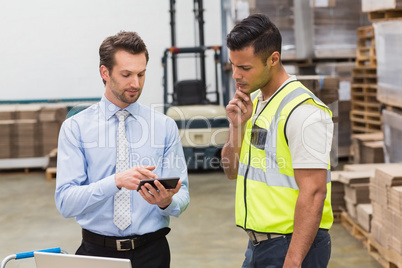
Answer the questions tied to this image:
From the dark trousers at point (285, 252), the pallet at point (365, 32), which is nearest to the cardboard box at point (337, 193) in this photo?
the pallet at point (365, 32)

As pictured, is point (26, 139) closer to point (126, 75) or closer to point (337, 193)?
point (337, 193)

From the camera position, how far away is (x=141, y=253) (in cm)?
281

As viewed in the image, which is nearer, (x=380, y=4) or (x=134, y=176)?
(x=134, y=176)

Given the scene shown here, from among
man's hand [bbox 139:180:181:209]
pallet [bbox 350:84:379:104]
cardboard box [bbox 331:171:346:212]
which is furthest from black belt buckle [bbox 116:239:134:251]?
pallet [bbox 350:84:379:104]

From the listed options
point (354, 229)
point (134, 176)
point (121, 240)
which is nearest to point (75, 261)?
point (134, 176)

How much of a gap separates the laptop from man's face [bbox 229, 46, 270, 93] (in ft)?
3.12

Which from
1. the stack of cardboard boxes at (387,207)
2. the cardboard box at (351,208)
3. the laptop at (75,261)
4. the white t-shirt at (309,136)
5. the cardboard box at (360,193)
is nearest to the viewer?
the laptop at (75,261)

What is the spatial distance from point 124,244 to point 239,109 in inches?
34.2

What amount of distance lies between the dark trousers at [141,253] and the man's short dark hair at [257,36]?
109 centimetres

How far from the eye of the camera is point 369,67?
9469 mm

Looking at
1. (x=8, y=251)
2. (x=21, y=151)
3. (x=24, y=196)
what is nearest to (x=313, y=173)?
(x=8, y=251)

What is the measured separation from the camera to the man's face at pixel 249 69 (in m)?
A: 2.40

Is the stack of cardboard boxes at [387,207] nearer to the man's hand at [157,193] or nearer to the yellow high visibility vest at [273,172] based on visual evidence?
the yellow high visibility vest at [273,172]

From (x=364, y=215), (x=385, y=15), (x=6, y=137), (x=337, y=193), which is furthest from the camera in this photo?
(x=6, y=137)
